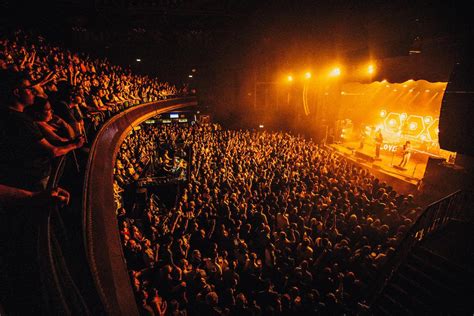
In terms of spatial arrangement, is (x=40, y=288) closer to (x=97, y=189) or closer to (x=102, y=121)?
(x=97, y=189)

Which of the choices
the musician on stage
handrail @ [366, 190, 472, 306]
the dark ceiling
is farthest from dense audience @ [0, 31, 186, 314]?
the musician on stage

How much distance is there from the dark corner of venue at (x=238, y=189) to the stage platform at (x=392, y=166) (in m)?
0.09

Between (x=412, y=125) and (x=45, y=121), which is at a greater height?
(x=45, y=121)

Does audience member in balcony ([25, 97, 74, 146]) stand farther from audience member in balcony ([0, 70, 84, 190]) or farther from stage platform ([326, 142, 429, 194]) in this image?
stage platform ([326, 142, 429, 194])

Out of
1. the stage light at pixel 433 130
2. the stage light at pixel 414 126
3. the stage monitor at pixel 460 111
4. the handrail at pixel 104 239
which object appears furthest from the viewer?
the stage light at pixel 414 126

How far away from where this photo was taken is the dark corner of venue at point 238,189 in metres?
2.04

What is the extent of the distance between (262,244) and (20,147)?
408 centimetres

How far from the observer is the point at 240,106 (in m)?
21.0

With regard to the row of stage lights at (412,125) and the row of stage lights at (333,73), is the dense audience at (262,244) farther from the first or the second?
the row of stage lights at (412,125)

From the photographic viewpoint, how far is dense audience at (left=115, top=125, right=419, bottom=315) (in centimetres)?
348

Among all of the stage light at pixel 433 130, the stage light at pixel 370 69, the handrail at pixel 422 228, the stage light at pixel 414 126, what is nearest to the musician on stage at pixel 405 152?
the stage light at pixel 370 69

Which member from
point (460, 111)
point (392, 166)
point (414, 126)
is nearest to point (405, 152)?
point (392, 166)

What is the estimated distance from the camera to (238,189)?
6.75 m

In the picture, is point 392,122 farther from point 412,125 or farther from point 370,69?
point 370,69
